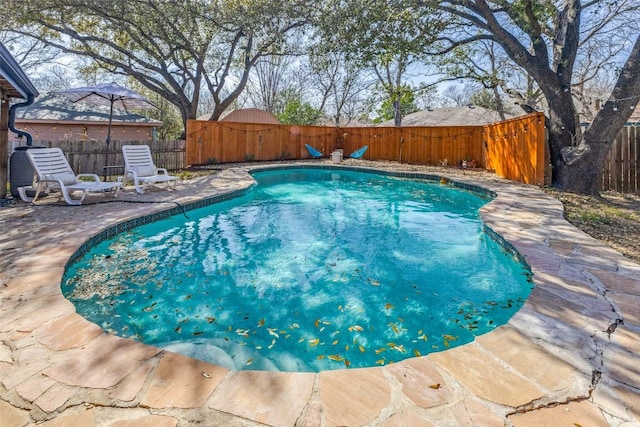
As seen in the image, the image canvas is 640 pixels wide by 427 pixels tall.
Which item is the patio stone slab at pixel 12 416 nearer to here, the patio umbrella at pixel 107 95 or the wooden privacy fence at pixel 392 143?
the patio umbrella at pixel 107 95

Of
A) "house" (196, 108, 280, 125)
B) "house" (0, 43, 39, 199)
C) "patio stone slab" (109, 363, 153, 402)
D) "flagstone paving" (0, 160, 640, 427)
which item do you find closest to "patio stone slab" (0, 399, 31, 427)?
"flagstone paving" (0, 160, 640, 427)

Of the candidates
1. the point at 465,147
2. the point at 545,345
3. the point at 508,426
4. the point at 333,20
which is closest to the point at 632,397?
the point at 545,345

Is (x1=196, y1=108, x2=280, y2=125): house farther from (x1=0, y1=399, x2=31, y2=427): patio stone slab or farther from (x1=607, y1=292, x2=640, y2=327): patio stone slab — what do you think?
(x1=0, y1=399, x2=31, y2=427): patio stone slab

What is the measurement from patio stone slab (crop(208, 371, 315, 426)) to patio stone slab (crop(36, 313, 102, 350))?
3.07 feet

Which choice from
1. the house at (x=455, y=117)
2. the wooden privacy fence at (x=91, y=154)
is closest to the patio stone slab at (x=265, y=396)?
the wooden privacy fence at (x=91, y=154)

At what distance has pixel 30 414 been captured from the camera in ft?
4.66

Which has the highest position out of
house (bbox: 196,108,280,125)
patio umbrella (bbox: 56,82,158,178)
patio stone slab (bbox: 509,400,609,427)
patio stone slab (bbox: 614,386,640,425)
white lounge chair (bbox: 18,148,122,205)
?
house (bbox: 196,108,280,125)

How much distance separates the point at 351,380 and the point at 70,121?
55.4 feet

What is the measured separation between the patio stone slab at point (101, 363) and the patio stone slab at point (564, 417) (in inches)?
68.7

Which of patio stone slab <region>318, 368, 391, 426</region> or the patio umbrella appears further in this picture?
the patio umbrella

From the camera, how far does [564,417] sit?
1426 millimetres

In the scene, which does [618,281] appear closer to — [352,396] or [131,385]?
[352,396]

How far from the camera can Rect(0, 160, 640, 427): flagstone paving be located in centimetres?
143

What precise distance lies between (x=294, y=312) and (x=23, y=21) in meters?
12.7
